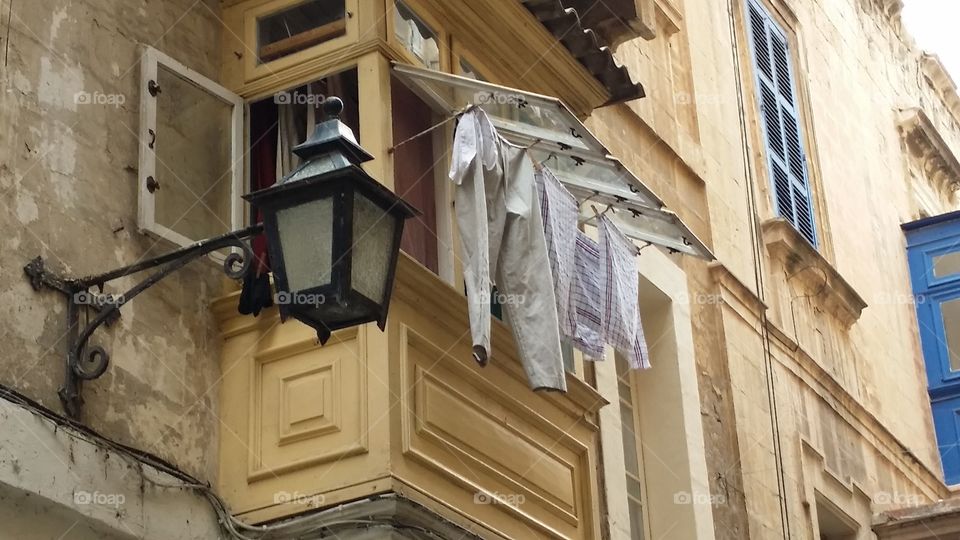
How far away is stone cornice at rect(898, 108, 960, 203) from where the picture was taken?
20.6 metres

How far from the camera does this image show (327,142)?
692 centimetres

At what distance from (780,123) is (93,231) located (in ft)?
31.2

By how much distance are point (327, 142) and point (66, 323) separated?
1476 mm

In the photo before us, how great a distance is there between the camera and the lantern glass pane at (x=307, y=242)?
22.0ft

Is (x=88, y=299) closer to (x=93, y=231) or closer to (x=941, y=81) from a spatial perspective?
(x=93, y=231)

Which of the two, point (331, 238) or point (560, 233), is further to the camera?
point (560, 233)

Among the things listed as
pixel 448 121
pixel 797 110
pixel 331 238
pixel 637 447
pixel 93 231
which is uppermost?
pixel 797 110

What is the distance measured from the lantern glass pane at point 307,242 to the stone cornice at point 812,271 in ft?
28.8

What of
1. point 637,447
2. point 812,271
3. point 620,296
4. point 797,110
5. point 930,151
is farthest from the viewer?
point 930,151

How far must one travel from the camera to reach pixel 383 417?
7902mm

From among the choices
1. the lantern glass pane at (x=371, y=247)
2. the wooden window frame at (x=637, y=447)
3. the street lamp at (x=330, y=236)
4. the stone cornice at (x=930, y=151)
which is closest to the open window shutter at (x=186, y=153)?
the street lamp at (x=330, y=236)

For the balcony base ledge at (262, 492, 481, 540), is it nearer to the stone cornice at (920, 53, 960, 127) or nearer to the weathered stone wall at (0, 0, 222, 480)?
the weathered stone wall at (0, 0, 222, 480)

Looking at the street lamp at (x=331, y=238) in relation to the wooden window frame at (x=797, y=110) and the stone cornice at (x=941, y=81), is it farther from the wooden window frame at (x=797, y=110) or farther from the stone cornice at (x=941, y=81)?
the stone cornice at (x=941, y=81)

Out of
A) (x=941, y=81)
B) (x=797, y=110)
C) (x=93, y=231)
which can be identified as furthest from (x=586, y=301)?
(x=941, y=81)
